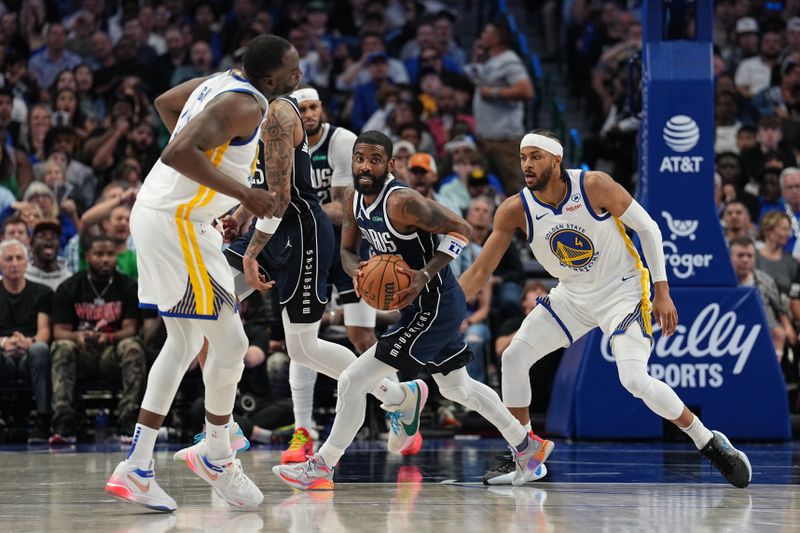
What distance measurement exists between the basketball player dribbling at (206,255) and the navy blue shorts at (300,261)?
65.4 inches

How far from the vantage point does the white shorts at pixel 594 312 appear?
7.28m

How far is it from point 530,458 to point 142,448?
7.74ft

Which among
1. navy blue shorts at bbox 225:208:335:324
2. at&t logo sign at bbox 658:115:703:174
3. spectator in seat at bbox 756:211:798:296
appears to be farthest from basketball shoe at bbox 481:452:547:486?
spectator in seat at bbox 756:211:798:296

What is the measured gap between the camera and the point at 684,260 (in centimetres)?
961

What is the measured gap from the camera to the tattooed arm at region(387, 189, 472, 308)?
676 centimetres

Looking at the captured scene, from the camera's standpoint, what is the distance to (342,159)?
814 cm

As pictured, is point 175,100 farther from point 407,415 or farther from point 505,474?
point 505,474

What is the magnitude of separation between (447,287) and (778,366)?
3857 millimetres

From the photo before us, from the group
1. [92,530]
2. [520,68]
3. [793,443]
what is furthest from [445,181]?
[92,530]

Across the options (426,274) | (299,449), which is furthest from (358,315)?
(426,274)

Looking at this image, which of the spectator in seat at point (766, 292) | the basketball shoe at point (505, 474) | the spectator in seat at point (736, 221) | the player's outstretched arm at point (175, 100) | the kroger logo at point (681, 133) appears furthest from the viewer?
the spectator in seat at point (736, 221)

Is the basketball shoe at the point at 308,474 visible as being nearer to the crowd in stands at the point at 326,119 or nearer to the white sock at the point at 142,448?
the white sock at the point at 142,448

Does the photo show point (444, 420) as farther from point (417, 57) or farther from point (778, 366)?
point (417, 57)

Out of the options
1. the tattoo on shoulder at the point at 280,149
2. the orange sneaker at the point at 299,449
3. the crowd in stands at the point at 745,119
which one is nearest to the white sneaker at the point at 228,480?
the tattoo on shoulder at the point at 280,149
